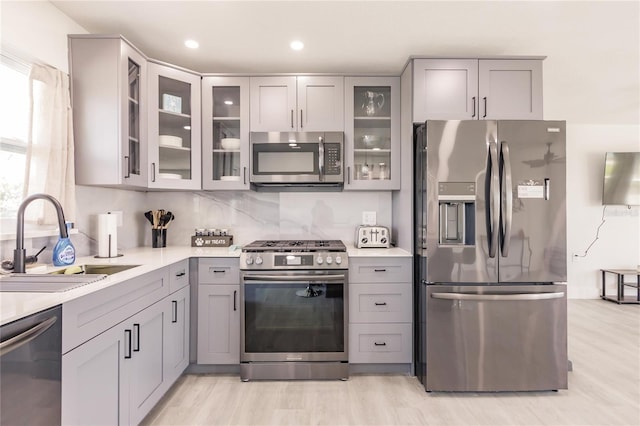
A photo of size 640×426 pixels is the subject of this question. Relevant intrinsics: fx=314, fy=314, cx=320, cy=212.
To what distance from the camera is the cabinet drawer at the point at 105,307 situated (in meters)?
1.23

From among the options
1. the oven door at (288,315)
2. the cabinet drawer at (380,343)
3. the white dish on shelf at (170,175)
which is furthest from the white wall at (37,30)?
the cabinet drawer at (380,343)

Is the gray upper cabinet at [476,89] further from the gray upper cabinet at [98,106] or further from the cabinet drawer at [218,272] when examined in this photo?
the gray upper cabinet at [98,106]

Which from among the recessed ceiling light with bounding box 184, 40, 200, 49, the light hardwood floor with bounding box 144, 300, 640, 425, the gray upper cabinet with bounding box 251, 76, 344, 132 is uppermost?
the recessed ceiling light with bounding box 184, 40, 200, 49

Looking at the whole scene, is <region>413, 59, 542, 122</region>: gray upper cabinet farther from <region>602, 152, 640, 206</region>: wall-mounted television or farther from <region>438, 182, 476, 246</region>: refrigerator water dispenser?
<region>602, 152, 640, 206</region>: wall-mounted television

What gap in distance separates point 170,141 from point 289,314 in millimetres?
1685

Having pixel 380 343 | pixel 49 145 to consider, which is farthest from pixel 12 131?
pixel 380 343

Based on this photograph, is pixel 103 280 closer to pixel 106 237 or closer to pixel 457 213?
pixel 106 237

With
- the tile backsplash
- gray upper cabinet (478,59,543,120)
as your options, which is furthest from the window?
gray upper cabinet (478,59,543,120)

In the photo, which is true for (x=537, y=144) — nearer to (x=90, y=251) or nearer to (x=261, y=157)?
(x=261, y=157)

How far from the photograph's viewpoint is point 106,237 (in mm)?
2234

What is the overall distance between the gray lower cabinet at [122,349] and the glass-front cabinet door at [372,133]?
5.43 ft

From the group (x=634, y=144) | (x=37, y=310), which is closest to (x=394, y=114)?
(x=37, y=310)

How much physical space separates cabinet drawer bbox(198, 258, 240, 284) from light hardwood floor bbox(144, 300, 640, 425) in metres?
0.75

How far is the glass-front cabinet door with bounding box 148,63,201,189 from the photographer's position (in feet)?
8.07
